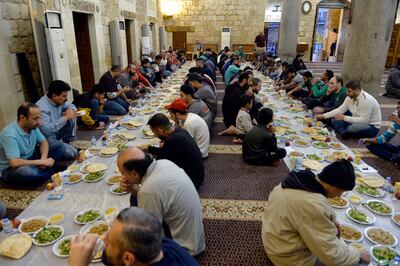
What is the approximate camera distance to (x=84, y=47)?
31.7ft

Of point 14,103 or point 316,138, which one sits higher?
point 14,103

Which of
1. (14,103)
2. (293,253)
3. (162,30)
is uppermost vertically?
(162,30)

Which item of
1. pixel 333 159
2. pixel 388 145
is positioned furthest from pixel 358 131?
pixel 333 159

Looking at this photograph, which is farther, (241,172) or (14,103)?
(14,103)

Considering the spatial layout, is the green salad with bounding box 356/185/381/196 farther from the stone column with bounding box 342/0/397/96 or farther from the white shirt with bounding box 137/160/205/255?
the stone column with bounding box 342/0/397/96

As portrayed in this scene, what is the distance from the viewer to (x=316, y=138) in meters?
5.21

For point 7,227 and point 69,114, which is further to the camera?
point 69,114

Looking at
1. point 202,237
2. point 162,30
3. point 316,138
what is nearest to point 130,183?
point 202,237

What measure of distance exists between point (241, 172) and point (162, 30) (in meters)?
16.7

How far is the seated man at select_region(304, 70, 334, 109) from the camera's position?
24.0ft

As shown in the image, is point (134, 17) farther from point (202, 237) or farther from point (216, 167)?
point (202, 237)

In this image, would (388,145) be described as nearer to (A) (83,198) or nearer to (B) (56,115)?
(A) (83,198)

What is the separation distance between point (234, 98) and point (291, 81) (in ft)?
12.8

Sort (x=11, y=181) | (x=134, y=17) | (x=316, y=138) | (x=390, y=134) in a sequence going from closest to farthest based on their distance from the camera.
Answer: (x=11, y=181)
(x=390, y=134)
(x=316, y=138)
(x=134, y=17)
